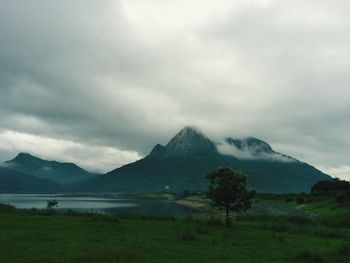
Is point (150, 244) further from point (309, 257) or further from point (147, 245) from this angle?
point (309, 257)

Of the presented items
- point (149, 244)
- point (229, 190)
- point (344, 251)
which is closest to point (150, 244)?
point (149, 244)

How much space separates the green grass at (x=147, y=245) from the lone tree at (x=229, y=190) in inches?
378

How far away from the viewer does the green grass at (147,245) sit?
35.1 meters

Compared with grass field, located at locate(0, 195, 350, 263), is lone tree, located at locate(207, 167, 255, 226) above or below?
above

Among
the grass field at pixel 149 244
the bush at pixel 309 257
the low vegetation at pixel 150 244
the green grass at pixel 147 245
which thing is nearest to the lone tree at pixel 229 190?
the low vegetation at pixel 150 244

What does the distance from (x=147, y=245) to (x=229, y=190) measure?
104 ft

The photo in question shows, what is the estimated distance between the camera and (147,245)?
4197 centimetres

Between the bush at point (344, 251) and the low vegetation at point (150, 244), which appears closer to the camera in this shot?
the low vegetation at point (150, 244)

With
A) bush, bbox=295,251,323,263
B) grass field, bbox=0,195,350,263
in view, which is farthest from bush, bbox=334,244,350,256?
bush, bbox=295,251,323,263

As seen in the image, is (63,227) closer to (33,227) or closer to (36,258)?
(33,227)

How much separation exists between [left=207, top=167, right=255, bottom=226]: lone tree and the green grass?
31.5 feet

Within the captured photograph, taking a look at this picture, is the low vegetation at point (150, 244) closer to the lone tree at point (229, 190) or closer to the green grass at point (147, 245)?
the green grass at point (147, 245)

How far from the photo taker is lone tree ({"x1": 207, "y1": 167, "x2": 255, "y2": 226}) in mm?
71250

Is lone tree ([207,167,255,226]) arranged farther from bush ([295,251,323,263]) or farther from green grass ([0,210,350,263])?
bush ([295,251,323,263])
